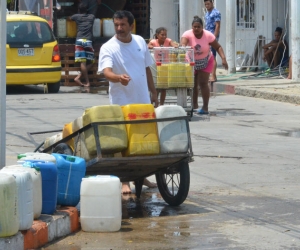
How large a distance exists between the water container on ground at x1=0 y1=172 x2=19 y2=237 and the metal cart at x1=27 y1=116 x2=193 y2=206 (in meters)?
1.19

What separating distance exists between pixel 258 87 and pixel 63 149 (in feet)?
37.0

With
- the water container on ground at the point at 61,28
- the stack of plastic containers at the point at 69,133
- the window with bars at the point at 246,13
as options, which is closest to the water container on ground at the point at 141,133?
the stack of plastic containers at the point at 69,133

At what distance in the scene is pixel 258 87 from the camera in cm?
1772

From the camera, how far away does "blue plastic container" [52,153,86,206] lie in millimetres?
6383

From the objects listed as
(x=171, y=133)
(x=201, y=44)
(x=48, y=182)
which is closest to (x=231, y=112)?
(x=201, y=44)

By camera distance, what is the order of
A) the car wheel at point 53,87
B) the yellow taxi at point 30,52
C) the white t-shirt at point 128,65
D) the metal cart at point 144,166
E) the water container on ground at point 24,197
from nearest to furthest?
the water container on ground at point 24,197, the metal cart at point 144,166, the white t-shirt at point 128,65, the yellow taxi at point 30,52, the car wheel at point 53,87

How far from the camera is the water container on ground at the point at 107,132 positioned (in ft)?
21.2

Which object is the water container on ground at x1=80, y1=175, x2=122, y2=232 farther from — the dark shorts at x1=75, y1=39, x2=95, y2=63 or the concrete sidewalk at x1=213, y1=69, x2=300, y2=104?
the dark shorts at x1=75, y1=39, x2=95, y2=63

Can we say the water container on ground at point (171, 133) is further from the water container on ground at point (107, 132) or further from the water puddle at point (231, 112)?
the water puddle at point (231, 112)

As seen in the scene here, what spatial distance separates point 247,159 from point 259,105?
627 cm

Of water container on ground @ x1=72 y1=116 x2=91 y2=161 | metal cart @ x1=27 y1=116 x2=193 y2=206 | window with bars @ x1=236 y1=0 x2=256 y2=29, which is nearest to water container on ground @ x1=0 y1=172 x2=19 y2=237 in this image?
metal cart @ x1=27 y1=116 x2=193 y2=206

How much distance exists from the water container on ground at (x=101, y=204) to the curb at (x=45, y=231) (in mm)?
129

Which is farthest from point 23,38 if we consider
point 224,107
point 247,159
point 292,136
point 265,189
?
point 265,189

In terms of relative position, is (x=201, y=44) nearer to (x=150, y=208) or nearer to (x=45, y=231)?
(x=150, y=208)
